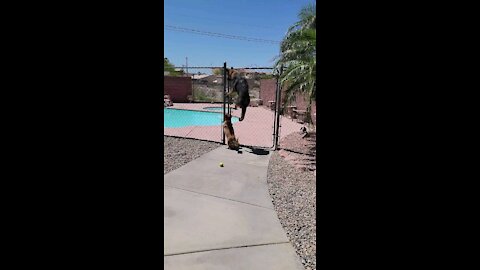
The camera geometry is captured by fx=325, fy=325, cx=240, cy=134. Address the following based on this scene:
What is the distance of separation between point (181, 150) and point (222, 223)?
14.3 feet

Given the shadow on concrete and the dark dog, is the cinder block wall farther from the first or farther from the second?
the shadow on concrete

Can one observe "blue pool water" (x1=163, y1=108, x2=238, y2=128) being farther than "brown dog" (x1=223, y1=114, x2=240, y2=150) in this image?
Yes

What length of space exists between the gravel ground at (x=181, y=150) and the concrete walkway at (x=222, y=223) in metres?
0.45

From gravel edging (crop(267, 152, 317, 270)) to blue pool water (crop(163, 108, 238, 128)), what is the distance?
9.12 metres

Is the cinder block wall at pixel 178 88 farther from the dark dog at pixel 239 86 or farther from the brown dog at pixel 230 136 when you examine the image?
the brown dog at pixel 230 136

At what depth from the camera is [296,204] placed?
4.61 m

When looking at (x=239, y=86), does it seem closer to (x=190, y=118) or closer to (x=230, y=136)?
(x=230, y=136)

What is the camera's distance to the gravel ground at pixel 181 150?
6.66 m

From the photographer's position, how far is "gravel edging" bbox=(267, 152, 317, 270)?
133 inches

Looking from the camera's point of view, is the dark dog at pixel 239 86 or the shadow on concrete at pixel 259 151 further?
the dark dog at pixel 239 86

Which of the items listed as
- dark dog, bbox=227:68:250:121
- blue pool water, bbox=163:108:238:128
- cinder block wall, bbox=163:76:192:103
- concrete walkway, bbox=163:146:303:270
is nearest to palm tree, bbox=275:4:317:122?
dark dog, bbox=227:68:250:121

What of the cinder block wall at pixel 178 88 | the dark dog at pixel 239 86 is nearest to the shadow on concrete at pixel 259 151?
the dark dog at pixel 239 86
